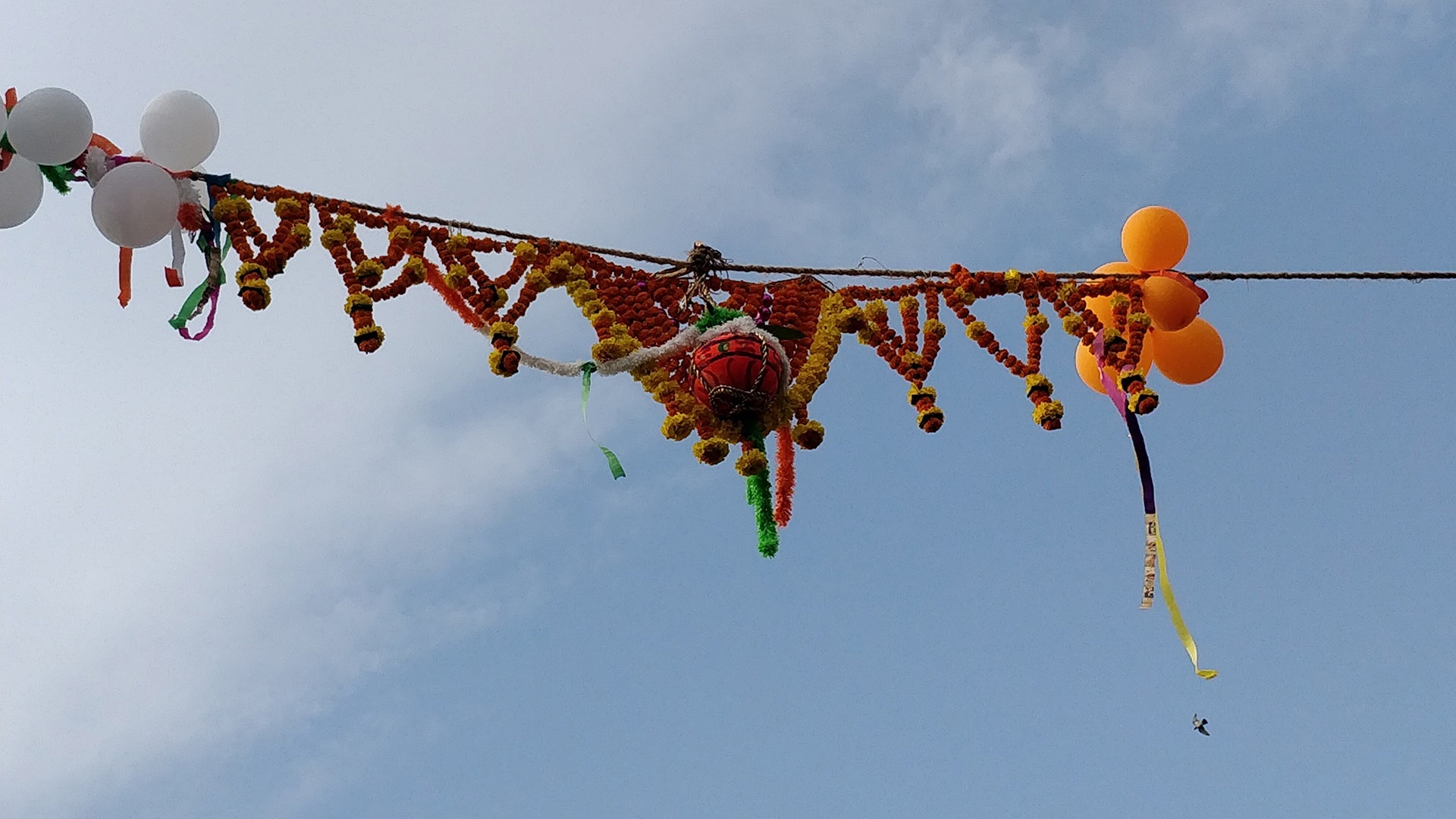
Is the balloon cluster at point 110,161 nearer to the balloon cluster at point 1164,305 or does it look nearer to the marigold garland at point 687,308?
the marigold garland at point 687,308

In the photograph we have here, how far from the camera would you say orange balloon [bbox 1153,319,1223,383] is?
5996 millimetres

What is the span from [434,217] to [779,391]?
4.03 ft

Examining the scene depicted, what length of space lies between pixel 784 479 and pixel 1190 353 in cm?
149

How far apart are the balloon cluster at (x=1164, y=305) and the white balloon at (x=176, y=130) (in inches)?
116

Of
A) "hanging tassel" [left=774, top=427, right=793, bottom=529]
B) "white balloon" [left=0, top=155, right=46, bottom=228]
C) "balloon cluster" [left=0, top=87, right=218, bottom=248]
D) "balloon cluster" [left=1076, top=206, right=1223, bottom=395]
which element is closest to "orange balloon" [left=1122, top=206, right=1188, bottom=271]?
"balloon cluster" [left=1076, top=206, right=1223, bottom=395]

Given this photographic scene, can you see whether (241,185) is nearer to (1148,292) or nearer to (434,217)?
(434,217)

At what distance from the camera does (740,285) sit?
5.82m

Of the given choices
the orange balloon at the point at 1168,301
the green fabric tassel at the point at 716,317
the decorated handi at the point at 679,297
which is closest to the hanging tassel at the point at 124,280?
the decorated handi at the point at 679,297

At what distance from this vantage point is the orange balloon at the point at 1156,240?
19.6 ft

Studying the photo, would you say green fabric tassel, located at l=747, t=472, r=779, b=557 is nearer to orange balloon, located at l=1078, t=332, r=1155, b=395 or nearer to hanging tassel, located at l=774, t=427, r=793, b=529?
hanging tassel, located at l=774, t=427, r=793, b=529

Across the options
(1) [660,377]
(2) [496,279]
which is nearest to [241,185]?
(2) [496,279]

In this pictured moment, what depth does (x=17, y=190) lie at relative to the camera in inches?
206

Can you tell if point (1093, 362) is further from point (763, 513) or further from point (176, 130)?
point (176, 130)

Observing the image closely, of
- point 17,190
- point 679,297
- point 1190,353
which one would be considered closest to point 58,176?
point 17,190
